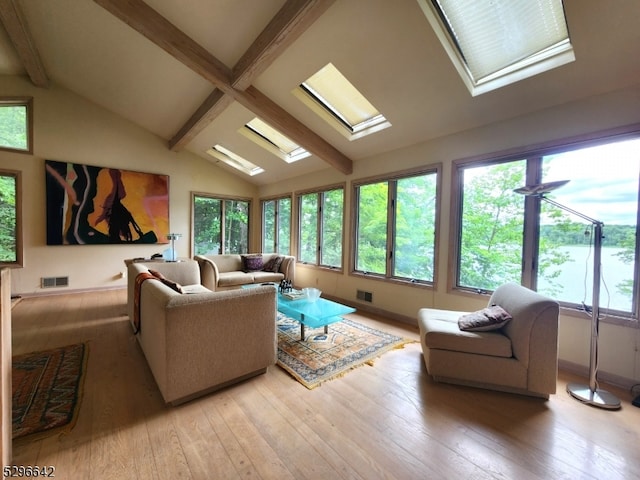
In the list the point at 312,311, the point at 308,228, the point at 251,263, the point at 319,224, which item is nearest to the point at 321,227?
the point at 319,224

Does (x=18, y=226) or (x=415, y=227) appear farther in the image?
(x=18, y=226)

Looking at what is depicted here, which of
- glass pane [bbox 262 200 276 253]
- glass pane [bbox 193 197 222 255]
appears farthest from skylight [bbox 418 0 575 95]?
glass pane [bbox 193 197 222 255]

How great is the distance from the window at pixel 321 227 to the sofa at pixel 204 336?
2.80 metres

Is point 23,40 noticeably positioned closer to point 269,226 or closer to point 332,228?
point 269,226

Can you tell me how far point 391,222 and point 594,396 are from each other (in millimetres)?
2692

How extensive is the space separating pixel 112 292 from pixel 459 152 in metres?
6.31

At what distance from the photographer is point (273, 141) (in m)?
5.16

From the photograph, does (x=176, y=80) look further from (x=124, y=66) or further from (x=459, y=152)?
(x=459, y=152)

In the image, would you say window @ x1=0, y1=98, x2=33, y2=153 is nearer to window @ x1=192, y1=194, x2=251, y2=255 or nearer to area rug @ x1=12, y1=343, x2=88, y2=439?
window @ x1=192, y1=194, x2=251, y2=255

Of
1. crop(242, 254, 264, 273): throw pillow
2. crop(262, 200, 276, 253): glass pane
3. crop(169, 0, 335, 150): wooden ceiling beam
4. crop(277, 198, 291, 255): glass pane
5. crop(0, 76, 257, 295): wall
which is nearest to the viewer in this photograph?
crop(169, 0, 335, 150): wooden ceiling beam

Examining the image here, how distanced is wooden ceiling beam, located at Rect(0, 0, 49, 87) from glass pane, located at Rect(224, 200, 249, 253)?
3.66 metres

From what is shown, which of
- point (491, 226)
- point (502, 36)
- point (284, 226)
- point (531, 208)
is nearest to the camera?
point (502, 36)

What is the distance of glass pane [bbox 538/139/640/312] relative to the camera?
2266 mm

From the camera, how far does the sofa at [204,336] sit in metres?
1.80
